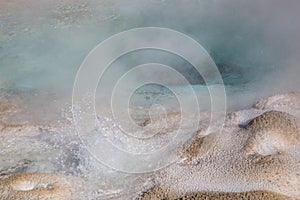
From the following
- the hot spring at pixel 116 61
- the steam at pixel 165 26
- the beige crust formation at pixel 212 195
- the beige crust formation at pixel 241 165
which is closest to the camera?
the beige crust formation at pixel 212 195

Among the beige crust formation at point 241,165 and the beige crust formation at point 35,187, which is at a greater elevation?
the beige crust formation at point 241,165

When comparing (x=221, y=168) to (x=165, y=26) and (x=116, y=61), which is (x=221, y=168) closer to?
(x=116, y=61)

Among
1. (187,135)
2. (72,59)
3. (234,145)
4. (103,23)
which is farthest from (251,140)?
(103,23)

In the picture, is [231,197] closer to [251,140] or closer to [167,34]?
[251,140]

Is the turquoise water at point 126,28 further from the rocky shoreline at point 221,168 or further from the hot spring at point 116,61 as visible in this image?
the rocky shoreline at point 221,168

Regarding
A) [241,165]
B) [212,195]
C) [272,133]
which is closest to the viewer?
[212,195]

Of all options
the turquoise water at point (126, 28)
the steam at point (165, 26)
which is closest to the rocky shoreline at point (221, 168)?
the steam at point (165, 26)

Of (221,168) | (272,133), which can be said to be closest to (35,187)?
(221,168)

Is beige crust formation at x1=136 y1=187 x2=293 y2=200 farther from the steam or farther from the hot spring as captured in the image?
the steam

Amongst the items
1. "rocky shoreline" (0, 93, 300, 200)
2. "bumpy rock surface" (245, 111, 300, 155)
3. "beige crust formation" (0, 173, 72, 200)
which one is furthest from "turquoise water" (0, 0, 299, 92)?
"beige crust formation" (0, 173, 72, 200)

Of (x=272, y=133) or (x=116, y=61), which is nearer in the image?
(x=272, y=133)
